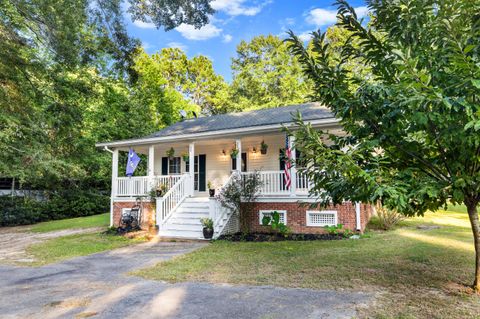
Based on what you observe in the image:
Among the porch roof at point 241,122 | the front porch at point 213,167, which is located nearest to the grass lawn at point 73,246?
the front porch at point 213,167

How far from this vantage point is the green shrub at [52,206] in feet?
56.2

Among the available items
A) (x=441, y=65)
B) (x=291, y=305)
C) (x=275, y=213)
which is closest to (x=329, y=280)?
(x=291, y=305)

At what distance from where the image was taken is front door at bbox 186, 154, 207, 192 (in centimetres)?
1510

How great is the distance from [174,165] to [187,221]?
5364 mm

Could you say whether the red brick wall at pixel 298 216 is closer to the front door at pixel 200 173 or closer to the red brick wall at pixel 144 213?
the red brick wall at pixel 144 213

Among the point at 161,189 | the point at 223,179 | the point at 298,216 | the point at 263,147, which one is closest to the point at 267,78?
the point at 223,179

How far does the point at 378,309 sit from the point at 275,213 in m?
6.44

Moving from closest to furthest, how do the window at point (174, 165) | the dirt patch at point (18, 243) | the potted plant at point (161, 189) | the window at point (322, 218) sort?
the dirt patch at point (18, 243)
the window at point (322, 218)
the potted plant at point (161, 189)
the window at point (174, 165)

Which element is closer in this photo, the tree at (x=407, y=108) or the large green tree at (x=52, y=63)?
the tree at (x=407, y=108)

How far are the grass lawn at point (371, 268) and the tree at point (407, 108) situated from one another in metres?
0.86

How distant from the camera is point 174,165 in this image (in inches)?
628

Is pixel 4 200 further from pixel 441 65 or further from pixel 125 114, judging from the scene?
pixel 441 65

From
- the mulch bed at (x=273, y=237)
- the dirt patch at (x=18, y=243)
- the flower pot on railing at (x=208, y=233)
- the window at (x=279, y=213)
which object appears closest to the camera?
the dirt patch at (x=18, y=243)

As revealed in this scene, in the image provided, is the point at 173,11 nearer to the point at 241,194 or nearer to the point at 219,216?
the point at 241,194
